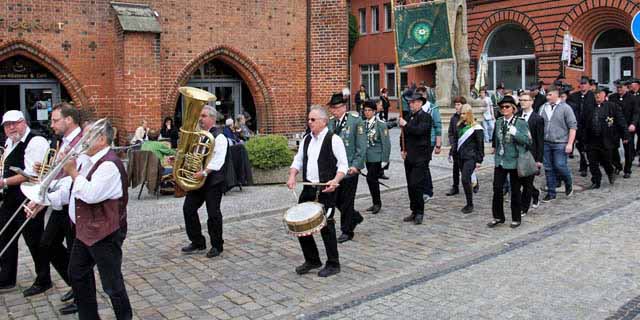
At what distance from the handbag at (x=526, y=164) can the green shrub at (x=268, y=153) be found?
18.3 feet

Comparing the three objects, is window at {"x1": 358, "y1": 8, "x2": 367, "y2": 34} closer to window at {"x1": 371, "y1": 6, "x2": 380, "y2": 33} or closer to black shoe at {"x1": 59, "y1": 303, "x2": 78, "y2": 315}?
window at {"x1": 371, "y1": 6, "x2": 380, "y2": 33}

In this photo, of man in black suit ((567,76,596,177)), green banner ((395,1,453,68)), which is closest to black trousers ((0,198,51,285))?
green banner ((395,1,453,68))

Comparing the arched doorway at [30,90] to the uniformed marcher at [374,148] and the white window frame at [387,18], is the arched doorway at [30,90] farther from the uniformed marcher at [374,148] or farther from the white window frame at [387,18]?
the white window frame at [387,18]

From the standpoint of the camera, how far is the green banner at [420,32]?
10633mm

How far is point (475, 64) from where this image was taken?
32.8 m

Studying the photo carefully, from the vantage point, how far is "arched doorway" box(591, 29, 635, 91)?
27906 mm

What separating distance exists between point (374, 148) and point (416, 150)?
0.86 m

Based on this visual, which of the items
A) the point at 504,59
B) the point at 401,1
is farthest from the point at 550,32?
the point at 401,1

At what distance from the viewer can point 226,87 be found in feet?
67.4

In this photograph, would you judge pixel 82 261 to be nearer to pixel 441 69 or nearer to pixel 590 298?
pixel 590 298

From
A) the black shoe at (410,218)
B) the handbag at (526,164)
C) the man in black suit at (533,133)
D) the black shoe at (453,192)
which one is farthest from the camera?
the black shoe at (453,192)

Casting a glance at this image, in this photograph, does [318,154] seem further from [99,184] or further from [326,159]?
[99,184]

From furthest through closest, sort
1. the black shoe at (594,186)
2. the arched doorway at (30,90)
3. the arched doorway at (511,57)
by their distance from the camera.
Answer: the arched doorway at (511,57) < the arched doorway at (30,90) < the black shoe at (594,186)

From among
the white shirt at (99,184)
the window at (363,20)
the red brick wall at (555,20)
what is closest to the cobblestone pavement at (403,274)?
the white shirt at (99,184)
